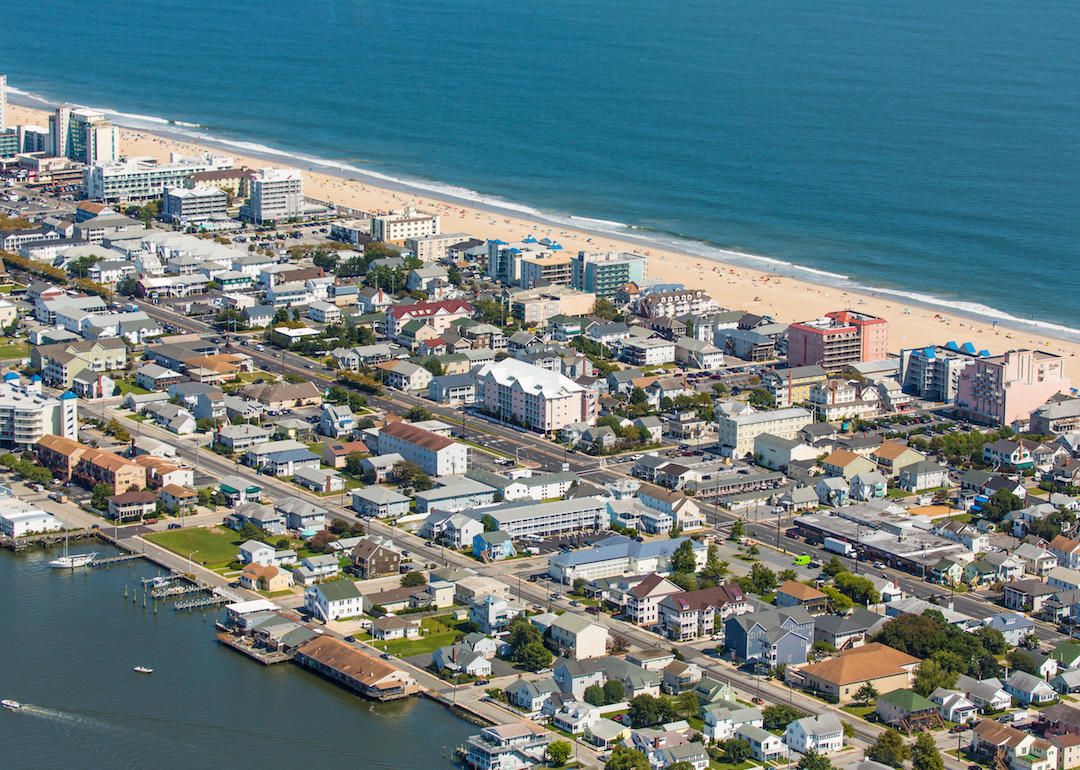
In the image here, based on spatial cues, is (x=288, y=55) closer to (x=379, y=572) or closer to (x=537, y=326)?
(x=537, y=326)

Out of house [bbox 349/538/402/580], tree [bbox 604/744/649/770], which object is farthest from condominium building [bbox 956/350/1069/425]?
tree [bbox 604/744/649/770]

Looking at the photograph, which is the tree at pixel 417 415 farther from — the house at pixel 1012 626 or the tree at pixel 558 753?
the tree at pixel 558 753

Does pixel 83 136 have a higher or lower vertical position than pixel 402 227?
higher

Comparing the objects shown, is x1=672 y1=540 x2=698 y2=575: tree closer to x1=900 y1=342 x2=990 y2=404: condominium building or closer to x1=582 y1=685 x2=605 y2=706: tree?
x1=582 y1=685 x2=605 y2=706: tree

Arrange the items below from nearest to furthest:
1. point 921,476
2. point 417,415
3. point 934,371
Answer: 1. point 921,476
2. point 417,415
3. point 934,371

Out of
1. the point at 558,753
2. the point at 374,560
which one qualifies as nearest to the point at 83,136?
the point at 374,560

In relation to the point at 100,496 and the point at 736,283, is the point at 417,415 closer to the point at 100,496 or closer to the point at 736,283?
the point at 100,496

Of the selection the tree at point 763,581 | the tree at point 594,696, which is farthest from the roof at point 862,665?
the tree at point 594,696

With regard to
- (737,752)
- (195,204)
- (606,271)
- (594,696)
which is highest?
(195,204)
